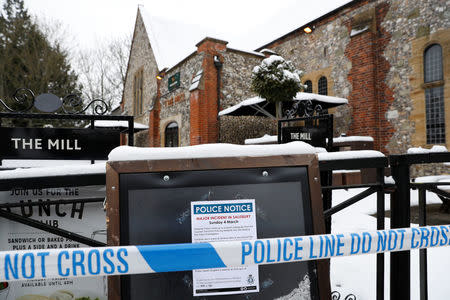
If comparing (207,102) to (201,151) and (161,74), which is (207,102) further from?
(201,151)

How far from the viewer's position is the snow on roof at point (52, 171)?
1278 mm

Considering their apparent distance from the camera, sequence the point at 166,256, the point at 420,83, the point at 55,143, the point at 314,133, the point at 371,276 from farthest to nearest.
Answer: the point at 420,83 < the point at 314,133 < the point at 371,276 < the point at 55,143 < the point at 166,256

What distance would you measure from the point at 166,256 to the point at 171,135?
14515 mm

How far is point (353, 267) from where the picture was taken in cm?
306

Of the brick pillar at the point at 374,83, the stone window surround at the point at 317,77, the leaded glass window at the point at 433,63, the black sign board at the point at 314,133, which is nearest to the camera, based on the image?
the black sign board at the point at 314,133

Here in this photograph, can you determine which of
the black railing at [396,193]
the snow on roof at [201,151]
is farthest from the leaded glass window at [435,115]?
the snow on roof at [201,151]

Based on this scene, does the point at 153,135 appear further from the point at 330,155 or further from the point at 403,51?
the point at 330,155

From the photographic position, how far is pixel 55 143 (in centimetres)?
268

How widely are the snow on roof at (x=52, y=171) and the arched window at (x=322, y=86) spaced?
1161 cm

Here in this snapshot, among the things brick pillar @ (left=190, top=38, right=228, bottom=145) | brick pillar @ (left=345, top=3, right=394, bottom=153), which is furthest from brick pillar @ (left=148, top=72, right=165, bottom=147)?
brick pillar @ (left=345, top=3, right=394, bottom=153)

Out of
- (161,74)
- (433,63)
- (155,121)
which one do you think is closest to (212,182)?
(433,63)

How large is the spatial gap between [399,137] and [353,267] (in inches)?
301

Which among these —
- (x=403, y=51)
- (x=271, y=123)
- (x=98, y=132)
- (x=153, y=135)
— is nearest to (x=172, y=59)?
(x=153, y=135)

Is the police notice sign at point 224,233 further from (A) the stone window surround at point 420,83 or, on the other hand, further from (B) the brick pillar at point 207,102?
(B) the brick pillar at point 207,102
